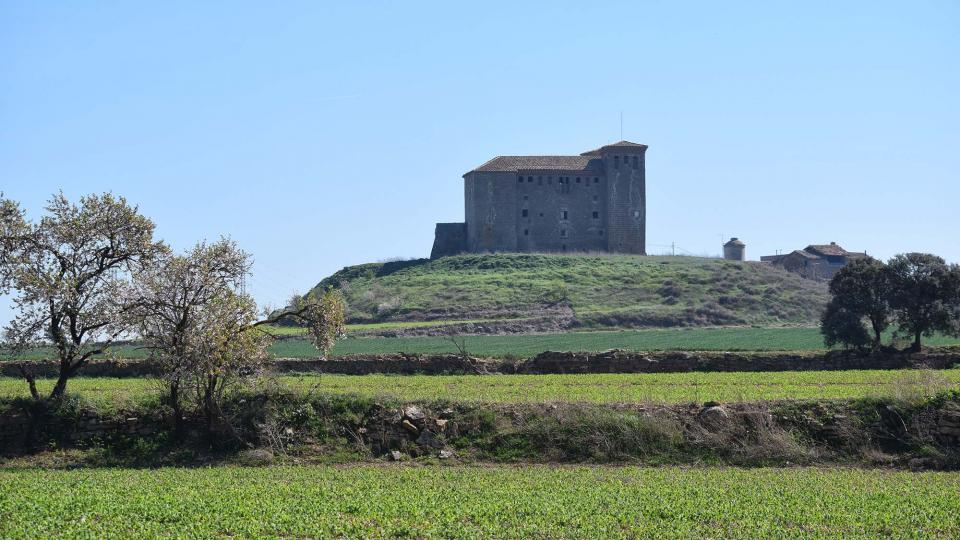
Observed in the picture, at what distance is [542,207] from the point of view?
115 m

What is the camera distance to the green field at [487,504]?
14.6 metres

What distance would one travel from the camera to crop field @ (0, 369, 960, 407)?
25.2m

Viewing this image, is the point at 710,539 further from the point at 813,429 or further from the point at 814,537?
the point at 813,429

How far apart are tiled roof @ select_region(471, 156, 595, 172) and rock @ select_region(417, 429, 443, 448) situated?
9169 cm

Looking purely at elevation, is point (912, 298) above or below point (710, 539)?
above

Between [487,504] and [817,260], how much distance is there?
111804mm

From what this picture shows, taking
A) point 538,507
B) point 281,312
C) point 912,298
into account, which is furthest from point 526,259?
point 538,507

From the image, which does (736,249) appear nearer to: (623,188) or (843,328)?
(623,188)

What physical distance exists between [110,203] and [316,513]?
37.9 ft

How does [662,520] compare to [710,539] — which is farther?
[662,520]

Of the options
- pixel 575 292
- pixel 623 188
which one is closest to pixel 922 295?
pixel 575 292

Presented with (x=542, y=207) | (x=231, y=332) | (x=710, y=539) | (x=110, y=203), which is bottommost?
(x=710, y=539)

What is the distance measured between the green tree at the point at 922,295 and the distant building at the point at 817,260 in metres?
68.9

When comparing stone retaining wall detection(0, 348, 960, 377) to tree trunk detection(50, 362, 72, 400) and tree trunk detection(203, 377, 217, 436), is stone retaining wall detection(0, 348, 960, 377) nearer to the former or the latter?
tree trunk detection(50, 362, 72, 400)
